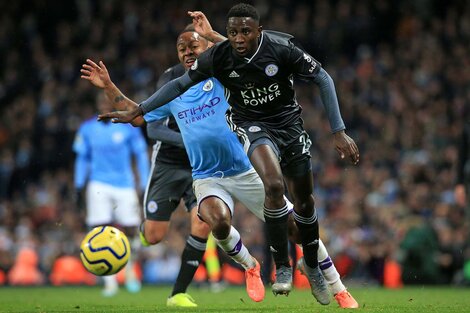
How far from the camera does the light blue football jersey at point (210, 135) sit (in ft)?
Answer: 29.3

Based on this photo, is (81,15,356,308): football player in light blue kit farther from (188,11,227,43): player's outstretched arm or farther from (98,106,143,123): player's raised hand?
(98,106,143,123): player's raised hand

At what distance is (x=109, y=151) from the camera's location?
13.2 metres

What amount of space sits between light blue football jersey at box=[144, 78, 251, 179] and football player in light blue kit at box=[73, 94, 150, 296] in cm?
416

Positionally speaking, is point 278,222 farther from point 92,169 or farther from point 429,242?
point 429,242

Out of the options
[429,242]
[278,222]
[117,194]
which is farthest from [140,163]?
[278,222]

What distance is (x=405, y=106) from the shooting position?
1811 cm

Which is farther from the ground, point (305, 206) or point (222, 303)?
point (305, 206)

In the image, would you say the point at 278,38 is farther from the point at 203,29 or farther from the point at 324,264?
the point at 324,264

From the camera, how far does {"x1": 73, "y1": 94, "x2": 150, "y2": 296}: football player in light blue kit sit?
13188 millimetres


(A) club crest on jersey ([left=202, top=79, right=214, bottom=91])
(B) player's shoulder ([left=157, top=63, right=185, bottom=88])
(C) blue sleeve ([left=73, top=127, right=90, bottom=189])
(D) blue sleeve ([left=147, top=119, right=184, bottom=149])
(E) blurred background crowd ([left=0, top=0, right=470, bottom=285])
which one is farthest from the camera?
(E) blurred background crowd ([left=0, top=0, right=470, bottom=285])

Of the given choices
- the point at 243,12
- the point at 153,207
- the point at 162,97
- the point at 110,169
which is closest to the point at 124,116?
the point at 162,97

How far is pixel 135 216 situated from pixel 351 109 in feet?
21.9

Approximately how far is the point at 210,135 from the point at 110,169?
4582 millimetres

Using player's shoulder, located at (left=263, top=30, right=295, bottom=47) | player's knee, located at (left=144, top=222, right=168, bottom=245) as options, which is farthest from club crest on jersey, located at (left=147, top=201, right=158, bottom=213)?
player's shoulder, located at (left=263, top=30, right=295, bottom=47)
